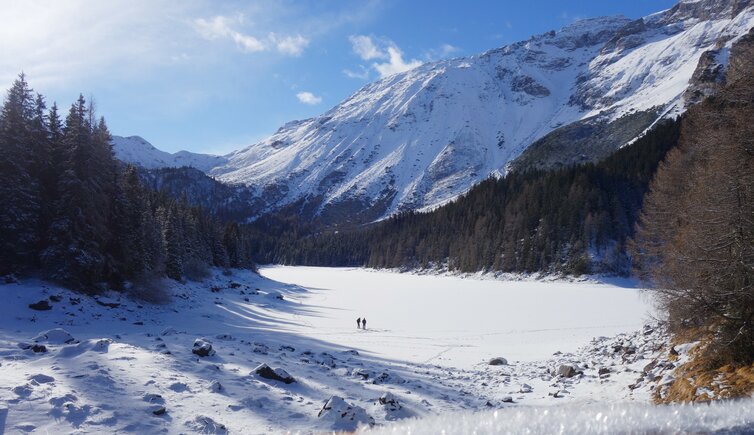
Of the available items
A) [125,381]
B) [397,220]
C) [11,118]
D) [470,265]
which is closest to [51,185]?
[11,118]

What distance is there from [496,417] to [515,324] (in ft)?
110

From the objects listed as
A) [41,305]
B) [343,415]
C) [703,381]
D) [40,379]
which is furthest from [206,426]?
[41,305]

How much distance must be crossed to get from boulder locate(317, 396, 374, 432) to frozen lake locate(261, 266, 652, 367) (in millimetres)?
10893

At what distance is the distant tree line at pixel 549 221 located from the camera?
73.5m

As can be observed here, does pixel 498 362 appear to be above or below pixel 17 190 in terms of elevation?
below

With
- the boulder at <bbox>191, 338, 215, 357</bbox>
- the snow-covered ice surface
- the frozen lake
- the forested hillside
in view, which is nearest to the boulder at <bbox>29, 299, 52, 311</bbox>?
the snow-covered ice surface

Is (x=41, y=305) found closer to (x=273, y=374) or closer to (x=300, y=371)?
(x=300, y=371)

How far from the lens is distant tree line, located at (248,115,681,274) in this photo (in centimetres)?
7350

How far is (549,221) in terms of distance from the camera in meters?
81.4

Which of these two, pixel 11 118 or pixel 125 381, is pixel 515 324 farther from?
pixel 11 118

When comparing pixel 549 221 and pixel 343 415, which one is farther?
pixel 549 221

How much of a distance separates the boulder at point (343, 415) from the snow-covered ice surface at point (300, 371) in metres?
0.03

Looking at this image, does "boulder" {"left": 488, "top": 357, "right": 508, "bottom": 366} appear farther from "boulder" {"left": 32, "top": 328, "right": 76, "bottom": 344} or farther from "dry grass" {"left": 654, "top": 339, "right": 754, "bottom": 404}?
"boulder" {"left": 32, "top": 328, "right": 76, "bottom": 344}

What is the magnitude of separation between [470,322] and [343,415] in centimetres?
2631
